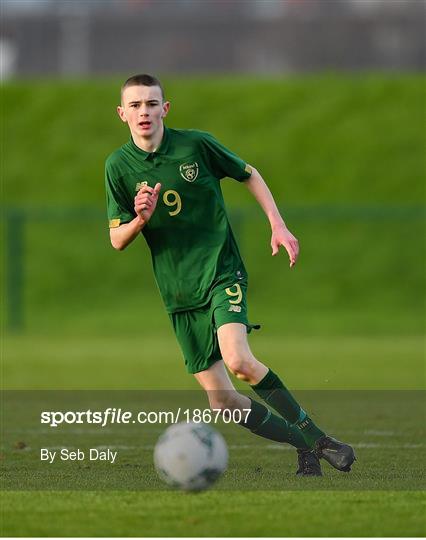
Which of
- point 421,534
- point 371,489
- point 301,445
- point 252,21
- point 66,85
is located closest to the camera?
point 421,534

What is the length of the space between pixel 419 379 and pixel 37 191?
1827 cm

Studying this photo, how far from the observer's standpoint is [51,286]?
27.7 meters

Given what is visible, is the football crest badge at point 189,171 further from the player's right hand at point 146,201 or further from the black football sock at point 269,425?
the black football sock at point 269,425

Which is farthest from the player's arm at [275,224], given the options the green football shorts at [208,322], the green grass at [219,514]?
the green grass at [219,514]

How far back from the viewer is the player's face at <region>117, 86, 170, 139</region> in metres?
8.25

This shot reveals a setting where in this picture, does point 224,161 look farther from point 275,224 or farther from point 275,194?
point 275,194

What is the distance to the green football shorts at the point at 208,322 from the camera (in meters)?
8.15

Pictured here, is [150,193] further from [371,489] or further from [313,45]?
[313,45]

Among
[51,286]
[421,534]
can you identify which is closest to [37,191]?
[51,286]

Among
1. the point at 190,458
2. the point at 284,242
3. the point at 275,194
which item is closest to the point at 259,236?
the point at 275,194

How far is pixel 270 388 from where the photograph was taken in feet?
27.1

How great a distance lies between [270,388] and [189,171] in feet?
4.68

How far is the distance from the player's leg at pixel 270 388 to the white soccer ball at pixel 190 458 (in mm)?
621

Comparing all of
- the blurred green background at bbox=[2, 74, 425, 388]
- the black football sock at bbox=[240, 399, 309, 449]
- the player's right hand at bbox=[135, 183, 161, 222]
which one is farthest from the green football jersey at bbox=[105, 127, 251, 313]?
the blurred green background at bbox=[2, 74, 425, 388]
